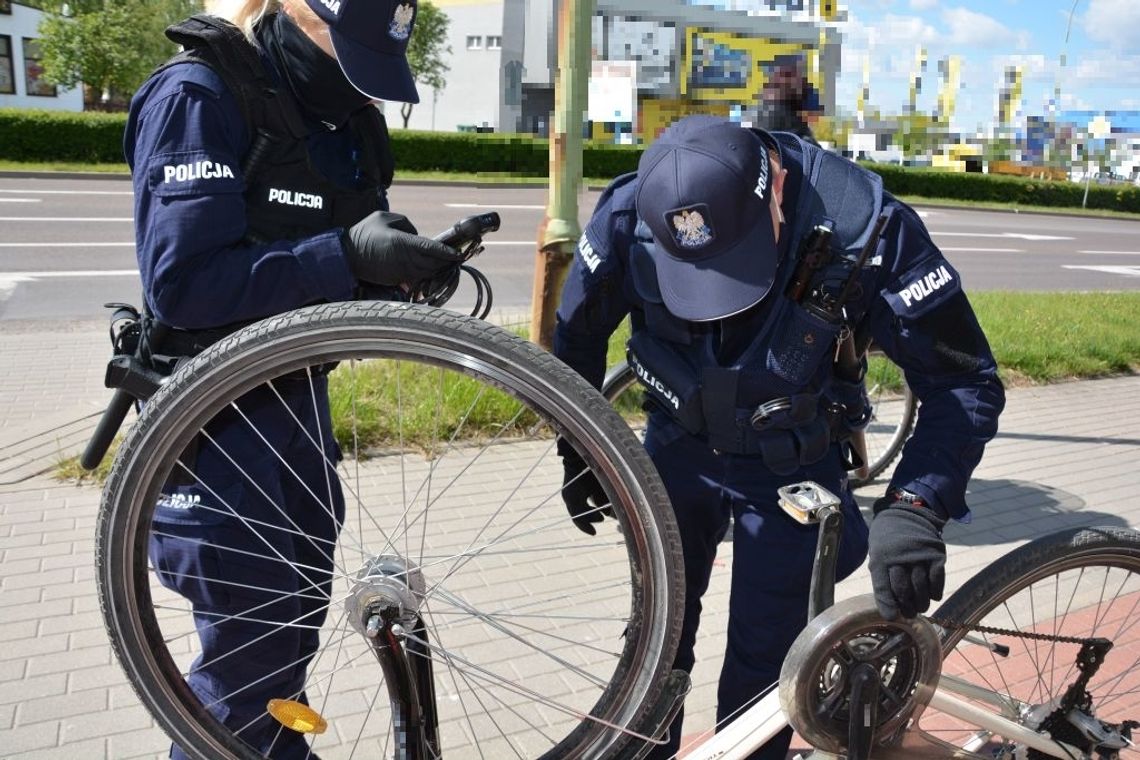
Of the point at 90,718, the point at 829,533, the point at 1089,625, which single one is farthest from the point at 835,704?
the point at 90,718

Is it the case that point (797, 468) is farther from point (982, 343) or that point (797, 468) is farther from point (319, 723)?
point (319, 723)

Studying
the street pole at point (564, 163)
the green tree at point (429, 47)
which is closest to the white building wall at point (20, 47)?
the green tree at point (429, 47)

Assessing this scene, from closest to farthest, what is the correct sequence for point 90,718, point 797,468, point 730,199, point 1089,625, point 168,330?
1. point 730,199
2. point 168,330
3. point 797,468
4. point 90,718
5. point 1089,625

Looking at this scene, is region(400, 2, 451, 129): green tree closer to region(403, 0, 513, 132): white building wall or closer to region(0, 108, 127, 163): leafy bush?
region(403, 0, 513, 132): white building wall

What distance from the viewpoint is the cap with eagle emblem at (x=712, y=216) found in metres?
1.82

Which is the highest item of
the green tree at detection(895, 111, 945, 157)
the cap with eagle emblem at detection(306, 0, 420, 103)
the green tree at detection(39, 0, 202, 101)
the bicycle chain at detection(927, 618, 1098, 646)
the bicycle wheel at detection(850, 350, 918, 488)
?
the green tree at detection(39, 0, 202, 101)

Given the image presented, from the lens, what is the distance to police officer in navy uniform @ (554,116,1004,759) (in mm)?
1870

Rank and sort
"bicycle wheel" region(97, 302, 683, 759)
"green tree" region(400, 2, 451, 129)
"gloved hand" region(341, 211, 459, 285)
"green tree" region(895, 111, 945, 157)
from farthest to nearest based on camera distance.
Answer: "green tree" region(400, 2, 451, 129) < "green tree" region(895, 111, 945, 157) < "gloved hand" region(341, 211, 459, 285) < "bicycle wheel" region(97, 302, 683, 759)

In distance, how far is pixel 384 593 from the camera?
5.94ft

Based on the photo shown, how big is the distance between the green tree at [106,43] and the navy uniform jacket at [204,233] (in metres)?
31.5

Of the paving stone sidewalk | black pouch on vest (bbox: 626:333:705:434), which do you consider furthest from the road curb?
black pouch on vest (bbox: 626:333:705:434)

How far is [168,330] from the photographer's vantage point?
6.46 ft

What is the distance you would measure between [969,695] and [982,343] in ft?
2.70

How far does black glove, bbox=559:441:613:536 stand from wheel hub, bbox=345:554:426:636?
1.29ft
